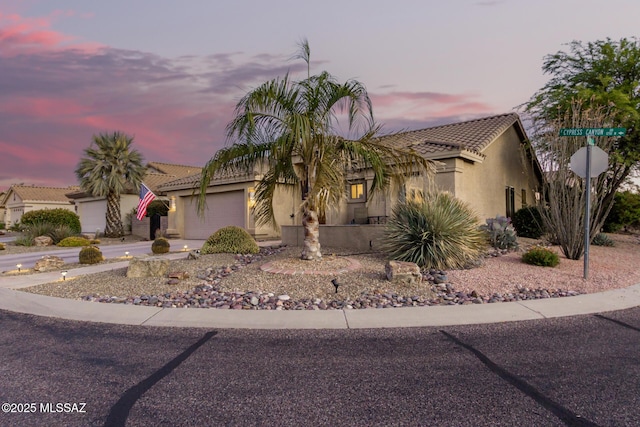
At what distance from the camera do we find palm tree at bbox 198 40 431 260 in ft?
32.3

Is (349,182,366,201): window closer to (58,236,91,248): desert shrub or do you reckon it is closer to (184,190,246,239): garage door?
(184,190,246,239): garage door

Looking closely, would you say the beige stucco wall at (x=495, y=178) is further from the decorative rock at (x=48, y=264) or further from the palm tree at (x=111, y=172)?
the palm tree at (x=111, y=172)

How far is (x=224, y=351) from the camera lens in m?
4.96

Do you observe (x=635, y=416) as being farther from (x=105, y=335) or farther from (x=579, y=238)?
(x=579, y=238)

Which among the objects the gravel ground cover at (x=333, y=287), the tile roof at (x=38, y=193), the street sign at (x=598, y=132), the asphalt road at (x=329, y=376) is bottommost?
the asphalt road at (x=329, y=376)

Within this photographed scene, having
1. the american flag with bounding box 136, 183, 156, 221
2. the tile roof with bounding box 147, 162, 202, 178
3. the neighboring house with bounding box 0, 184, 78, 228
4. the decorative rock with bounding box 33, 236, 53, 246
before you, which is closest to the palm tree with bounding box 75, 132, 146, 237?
the decorative rock with bounding box 33, 236, 53, 246

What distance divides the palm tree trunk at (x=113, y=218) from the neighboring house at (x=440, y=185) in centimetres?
412

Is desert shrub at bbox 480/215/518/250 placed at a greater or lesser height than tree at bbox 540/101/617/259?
lesser

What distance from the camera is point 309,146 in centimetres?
959

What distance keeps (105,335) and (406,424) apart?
454cm

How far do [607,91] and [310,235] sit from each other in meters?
14.9

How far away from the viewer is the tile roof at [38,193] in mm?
44281

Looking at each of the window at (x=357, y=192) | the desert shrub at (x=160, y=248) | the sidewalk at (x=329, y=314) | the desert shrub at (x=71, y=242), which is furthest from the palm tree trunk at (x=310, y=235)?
the desert shrub at (x=71, y=242)

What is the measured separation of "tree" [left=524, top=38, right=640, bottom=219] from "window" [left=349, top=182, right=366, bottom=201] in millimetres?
7037
